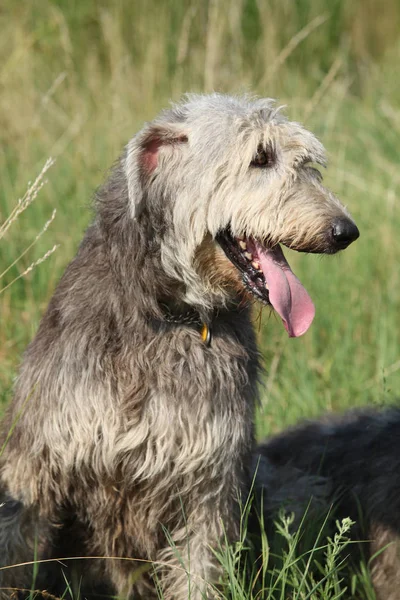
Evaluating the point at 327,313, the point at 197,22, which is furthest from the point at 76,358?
the point at 197,22

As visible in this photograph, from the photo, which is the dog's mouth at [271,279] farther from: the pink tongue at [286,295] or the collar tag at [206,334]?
the collar tag at [206,334]

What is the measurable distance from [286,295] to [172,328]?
472mm

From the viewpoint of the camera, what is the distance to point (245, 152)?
3.51m

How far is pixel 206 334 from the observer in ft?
12.1

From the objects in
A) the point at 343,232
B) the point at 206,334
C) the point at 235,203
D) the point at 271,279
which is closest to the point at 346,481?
the point at 206,334

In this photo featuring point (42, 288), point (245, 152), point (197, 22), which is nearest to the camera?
point (245, 152)

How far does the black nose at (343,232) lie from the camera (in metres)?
3.46

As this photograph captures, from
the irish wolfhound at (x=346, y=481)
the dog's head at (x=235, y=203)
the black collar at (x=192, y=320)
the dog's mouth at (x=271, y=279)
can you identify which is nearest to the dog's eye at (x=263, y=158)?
the dog's head at (x=235, y=203)

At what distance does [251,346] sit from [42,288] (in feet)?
8.02

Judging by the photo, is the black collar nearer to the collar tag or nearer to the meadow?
the collar tag

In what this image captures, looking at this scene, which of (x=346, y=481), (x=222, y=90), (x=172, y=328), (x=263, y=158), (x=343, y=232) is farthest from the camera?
(x=222, y=90)

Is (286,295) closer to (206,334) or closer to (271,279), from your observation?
(271,279)

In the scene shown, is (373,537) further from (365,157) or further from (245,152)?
(365,157)

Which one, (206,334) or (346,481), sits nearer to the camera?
(206,334)
